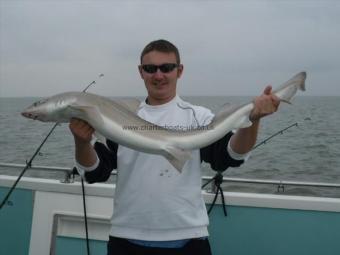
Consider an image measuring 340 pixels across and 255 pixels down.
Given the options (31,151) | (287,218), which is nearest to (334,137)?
(31,151)

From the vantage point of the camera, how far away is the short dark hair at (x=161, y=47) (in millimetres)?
2846

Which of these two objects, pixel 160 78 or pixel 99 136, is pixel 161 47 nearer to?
pixel 160 78

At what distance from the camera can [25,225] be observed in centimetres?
429

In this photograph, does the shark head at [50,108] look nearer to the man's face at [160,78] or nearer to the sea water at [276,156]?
the man's face at [160,78]

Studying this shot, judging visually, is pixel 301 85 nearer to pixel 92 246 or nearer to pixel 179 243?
pixel 179 243

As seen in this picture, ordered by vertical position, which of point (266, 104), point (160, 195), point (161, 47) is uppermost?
point (161, 47)

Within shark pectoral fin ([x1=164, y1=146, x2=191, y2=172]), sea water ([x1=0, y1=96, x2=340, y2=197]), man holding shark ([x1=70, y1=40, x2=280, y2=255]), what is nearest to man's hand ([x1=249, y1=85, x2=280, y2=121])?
man holding shark ([x1=70, y1=40, x2=280, y2=255])

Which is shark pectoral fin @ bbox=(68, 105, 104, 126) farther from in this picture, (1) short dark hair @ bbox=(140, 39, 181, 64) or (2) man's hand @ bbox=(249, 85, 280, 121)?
(2) man's hand @ bbox=(249, 85, 280, 121)

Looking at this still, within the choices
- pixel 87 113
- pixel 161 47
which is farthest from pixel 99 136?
pixel 161 47

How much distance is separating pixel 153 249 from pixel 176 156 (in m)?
0.61

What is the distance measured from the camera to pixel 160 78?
2.79 meters

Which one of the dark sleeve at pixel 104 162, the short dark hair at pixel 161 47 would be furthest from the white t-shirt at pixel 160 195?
the short dark hair at pixel 161 47

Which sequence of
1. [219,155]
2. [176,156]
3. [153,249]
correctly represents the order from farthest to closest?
[219,155]
[153,249]
[176,156]

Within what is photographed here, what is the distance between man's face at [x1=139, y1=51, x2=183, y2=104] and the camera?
2.79 metres
